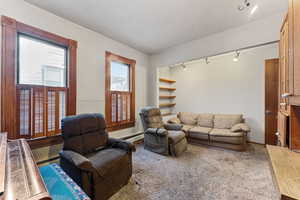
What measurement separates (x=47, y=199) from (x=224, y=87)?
461cm

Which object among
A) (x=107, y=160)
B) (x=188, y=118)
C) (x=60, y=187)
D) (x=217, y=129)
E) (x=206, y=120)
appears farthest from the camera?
(x=188, y=118)

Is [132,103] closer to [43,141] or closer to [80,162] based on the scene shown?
[43,141]

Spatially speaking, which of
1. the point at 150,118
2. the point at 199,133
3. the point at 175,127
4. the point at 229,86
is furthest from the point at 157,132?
the point at 229,86

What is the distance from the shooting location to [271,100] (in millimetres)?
3293

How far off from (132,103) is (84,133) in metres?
1.75

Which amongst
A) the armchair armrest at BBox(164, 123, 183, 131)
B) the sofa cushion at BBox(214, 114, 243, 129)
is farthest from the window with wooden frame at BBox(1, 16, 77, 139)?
the sofa cushion at BBox(214, 114, 243, 129)

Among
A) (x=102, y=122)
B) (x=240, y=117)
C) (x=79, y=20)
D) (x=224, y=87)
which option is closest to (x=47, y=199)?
(x=102, y=122)

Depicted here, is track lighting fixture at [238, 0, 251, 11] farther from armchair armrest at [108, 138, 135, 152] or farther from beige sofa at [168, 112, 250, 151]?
armchair armrest at [108, 138, 135, 152]

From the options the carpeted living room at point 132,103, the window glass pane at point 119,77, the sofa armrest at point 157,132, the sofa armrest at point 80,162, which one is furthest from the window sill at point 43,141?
the sofa armrest at point 157,132

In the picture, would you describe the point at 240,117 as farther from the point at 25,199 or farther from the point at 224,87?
the point at 25,199

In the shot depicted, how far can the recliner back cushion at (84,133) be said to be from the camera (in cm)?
186

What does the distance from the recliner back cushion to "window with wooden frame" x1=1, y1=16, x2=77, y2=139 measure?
51 cm

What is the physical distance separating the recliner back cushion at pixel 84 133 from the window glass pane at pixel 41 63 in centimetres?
83

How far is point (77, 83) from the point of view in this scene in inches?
99.2
